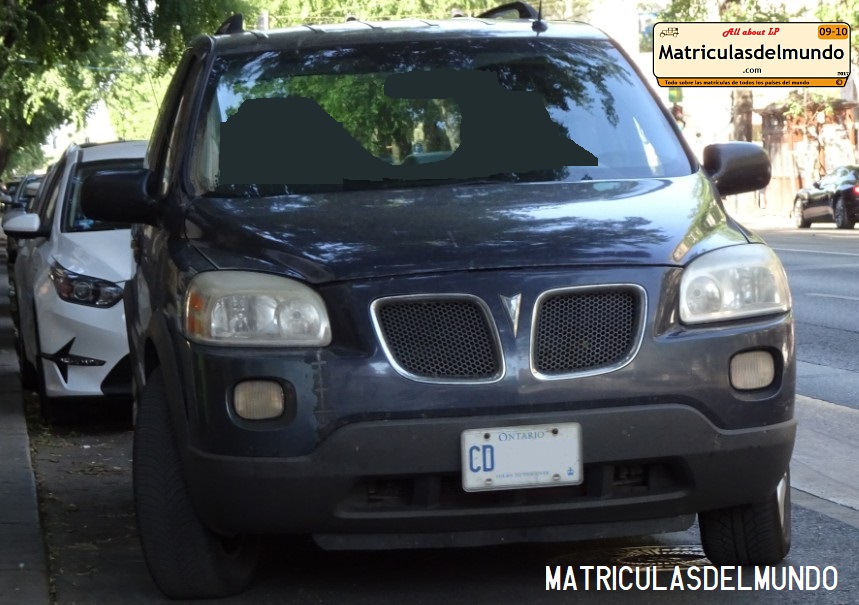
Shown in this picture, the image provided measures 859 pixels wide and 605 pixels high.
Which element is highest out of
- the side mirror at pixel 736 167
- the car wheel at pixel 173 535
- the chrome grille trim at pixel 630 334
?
the side mirror at pixel 736 167

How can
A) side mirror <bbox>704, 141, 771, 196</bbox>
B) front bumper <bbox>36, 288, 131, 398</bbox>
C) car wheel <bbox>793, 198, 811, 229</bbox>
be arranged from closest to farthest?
1. side mirror <bbox>704, 141, 771, 196</bbox>
2. front bumper <bbox>36, 288, 131, 398</bbox>
3. car wheel <bbox>793, 198, 811, 229</bbox>

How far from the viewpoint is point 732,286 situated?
4.51m

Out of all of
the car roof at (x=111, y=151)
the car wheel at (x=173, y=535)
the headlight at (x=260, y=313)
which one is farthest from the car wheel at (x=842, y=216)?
the headlight at (x=260, y=313)

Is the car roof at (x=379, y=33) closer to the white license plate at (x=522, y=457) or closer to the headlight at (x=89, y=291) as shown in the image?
the white license plate at (x=522, y=457)

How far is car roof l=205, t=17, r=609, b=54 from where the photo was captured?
18.6 ft

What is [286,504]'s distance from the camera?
4355 mm

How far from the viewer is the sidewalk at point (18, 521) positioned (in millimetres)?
5016

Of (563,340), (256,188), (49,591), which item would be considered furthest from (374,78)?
(49,591)

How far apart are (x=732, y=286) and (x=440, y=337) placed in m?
0.84

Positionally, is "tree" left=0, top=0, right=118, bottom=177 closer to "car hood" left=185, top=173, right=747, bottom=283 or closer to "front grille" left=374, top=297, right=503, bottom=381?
"car hood" left=185, top=173, right=747, bottom=283

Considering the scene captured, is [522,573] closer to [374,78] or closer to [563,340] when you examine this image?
[563,340]

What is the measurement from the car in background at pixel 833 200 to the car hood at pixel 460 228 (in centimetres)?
3096

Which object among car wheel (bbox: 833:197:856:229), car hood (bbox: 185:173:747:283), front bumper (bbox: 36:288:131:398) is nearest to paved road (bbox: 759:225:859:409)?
front bumper (bbox: 36:288:131:398)

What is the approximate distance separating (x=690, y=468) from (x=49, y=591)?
2038mm
